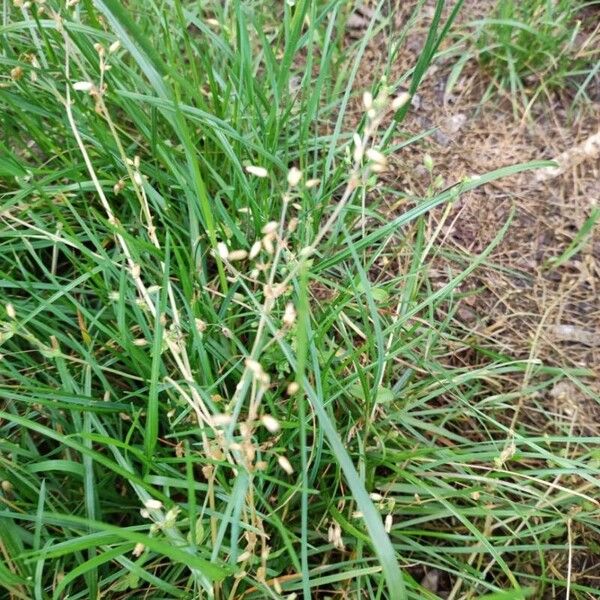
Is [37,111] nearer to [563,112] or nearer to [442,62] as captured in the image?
[442,62]

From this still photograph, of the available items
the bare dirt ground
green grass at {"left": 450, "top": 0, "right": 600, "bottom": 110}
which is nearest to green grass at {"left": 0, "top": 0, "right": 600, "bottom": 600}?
the bare dirt ground

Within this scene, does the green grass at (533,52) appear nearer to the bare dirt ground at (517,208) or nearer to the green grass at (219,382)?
the bare dirt ground at (517,208)

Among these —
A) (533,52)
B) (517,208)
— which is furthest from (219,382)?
(533,52)

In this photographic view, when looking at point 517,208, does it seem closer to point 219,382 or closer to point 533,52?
point 533,52

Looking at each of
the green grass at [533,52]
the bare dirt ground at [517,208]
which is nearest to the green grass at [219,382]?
the bare dirt ground at [517,208]

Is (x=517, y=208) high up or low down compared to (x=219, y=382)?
up
